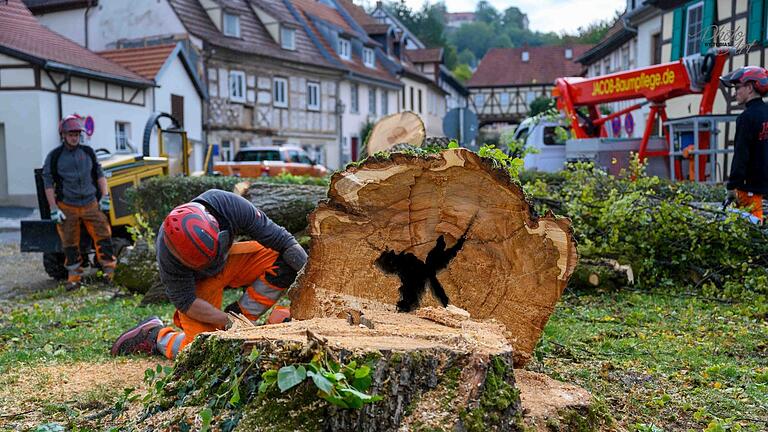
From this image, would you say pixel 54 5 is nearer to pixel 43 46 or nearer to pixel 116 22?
pixel 116 22

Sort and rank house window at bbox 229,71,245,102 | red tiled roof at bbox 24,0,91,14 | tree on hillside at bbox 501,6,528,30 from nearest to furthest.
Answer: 1. red tiled roof at bbox 24,0,91,14
2. house window at bbox 229,71,245,102
3. tree on hillside at bbox 501,6,528,30

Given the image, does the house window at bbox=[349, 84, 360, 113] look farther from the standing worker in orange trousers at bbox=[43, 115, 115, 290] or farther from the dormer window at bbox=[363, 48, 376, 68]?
the standing worker in orange trousers at bbox=[43, 115, 115, 290]

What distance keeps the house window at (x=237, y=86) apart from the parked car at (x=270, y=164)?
516cm

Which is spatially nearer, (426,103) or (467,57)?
(426,103)

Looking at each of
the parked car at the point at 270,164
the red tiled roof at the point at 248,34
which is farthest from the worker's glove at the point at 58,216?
the red tiled roof at the point at 248,34

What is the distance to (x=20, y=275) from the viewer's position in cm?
941

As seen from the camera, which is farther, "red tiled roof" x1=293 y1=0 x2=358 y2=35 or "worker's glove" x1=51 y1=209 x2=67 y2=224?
"red tiled roof" x1=293 y1=0 x2=358 y2=35

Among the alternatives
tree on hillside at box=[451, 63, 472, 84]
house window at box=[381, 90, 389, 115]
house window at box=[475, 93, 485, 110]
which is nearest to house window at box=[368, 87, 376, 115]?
house window at box=[381, 90, 389, 115]

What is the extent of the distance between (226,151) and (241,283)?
79.9 ft

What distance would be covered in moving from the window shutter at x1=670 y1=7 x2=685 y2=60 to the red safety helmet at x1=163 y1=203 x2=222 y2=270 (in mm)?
16856

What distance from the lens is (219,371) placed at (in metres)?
2.65

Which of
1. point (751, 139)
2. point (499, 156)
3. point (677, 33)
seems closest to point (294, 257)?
point (499, 156)

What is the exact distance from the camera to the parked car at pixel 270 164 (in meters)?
20.8

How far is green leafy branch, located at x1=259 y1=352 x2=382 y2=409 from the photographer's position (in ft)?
7.68
